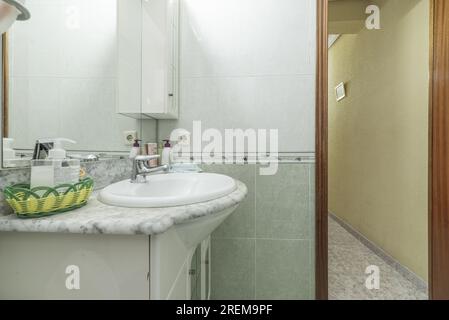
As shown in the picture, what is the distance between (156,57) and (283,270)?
130cm

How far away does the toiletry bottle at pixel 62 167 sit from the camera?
1.91ft

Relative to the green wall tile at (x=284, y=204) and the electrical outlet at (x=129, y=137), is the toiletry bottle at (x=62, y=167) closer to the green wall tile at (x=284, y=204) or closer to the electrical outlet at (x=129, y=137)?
the electrical outlet at (x=129, y=137)

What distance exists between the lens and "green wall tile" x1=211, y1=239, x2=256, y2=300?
1.23 metres

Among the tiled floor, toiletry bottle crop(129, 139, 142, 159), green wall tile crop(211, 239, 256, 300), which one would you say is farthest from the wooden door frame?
toiletry bottle crop(129, 139, 142, 159)

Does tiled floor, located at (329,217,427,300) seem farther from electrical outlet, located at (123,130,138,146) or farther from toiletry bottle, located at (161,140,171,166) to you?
electrical outlet, located at (123,130,138,146)

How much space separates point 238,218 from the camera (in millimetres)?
1229

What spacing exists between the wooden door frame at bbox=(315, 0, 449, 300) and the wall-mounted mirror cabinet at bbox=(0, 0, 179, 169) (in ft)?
2.59

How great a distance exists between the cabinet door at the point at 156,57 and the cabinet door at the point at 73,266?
0.72 meters

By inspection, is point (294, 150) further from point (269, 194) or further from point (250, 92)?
point (250, 92)

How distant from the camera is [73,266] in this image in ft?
1.61

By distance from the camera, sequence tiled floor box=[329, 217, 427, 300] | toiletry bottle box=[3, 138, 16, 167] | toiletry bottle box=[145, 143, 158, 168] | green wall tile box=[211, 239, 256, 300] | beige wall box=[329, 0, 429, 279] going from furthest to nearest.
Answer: beige wall box=[329, 0, 429, 279] < tiled floor box=[329, 217, 427, 300] < green wall tile box=[211, 239, 256, 300] < toiletry bottle box=[145, 143, 158, 168] < toiletry bottle box=[3, 138, 16, 167]

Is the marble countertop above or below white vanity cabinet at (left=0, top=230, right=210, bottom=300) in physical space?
above
